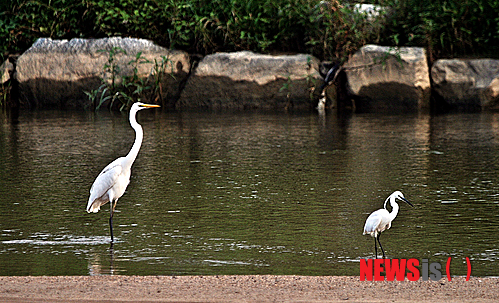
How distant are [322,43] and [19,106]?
6.35 meters

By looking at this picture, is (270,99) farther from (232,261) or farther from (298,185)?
(232,261)

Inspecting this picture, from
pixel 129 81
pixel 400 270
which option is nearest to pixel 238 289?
pixel 400 270

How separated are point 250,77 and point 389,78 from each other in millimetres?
2539

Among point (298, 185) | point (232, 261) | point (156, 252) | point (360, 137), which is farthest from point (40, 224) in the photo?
point (360, 137)

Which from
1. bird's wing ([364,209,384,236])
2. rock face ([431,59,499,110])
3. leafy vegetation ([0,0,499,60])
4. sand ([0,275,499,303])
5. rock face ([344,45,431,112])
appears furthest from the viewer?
leafy vegetation ([0,0,499,60])

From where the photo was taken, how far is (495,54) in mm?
14453

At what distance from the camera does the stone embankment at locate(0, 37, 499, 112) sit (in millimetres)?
13914

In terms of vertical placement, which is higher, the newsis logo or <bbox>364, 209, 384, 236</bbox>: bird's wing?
<bbox>364, 209, 384, 236</bbox>: bird's wing

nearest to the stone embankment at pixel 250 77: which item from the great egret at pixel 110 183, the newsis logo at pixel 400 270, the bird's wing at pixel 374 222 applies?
the great egret at pixel 110 183

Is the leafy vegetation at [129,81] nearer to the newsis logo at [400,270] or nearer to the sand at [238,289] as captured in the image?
the newsis logo at [400,270]

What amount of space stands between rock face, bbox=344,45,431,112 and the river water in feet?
6.59

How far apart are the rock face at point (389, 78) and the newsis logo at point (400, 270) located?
9.66 metres

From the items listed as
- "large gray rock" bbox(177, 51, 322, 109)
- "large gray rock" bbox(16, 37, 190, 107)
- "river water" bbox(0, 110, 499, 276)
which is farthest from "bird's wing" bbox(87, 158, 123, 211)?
"large gray rock" bbox(16, 37, 190, 107)

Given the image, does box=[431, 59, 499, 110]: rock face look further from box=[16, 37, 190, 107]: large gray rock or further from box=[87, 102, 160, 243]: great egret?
box=[87, 102, 160, 243]: great egret
